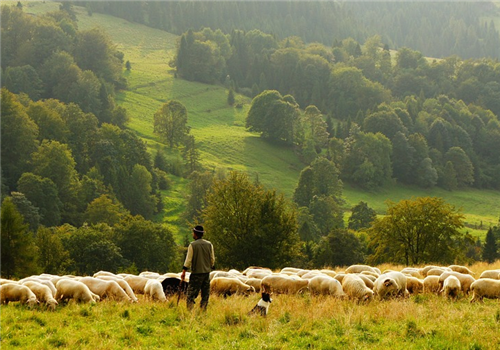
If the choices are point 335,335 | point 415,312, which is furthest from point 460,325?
point 335,335

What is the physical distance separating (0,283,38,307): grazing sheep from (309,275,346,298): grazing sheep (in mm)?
9598

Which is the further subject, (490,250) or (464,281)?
(490,250)

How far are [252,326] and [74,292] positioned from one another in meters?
6.67

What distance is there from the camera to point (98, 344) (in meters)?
14.5

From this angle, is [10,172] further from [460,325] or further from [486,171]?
[486,171]

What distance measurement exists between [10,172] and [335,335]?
115 m

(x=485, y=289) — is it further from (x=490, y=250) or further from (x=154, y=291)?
(x=490, y=250)

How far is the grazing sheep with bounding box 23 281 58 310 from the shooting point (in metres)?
18.6

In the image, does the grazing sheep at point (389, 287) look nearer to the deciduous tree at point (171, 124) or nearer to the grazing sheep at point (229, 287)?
the grazing sheep at point (229, 287)

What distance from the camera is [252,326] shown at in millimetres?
16312

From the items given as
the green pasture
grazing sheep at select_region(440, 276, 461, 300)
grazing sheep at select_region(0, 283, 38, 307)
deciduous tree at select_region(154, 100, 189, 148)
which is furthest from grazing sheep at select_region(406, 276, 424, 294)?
deciduous tree at select_region(154, 100, 189, 148)

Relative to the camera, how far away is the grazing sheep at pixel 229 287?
2250 centimetres

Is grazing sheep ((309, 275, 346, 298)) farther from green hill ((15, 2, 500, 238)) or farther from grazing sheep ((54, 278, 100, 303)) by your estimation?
green hill ((15, 2, 500, 238))

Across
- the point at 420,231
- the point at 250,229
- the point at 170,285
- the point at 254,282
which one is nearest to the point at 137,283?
the point at 170,285
